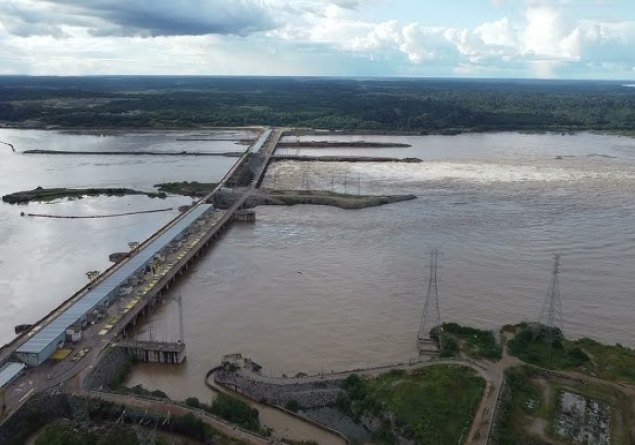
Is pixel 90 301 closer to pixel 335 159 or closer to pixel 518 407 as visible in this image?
pixel 518 407

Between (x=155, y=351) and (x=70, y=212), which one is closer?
(x=155, y=351)

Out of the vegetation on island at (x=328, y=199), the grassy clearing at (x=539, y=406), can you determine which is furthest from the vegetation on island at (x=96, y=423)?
the vegetation on island at (x=328, y=199)

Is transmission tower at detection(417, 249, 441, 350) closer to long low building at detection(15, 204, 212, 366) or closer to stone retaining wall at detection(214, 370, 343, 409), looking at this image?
stone retaining wall at detection(214, 370, 343, 409)

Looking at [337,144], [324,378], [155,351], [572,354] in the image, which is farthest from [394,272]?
[337,144]

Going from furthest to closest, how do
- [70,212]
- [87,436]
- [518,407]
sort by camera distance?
[70,212]
[518,407]
[87,436]

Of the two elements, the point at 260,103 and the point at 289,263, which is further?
the point at 260,103

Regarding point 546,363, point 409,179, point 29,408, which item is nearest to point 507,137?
point 409,179

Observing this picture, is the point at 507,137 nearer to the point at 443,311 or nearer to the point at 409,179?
the point at 409,179
